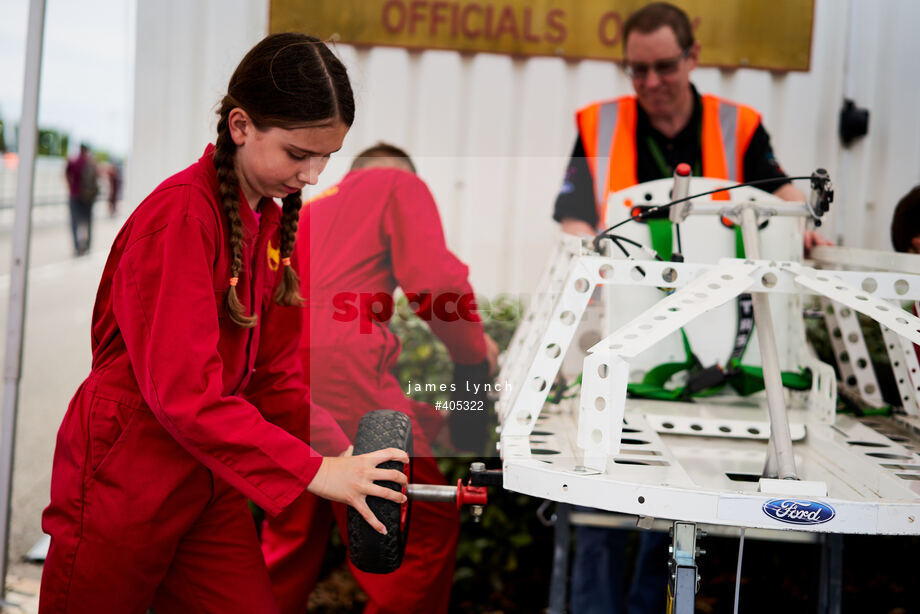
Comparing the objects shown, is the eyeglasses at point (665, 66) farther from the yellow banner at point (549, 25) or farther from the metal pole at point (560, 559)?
the metal pole at point (560, 559)

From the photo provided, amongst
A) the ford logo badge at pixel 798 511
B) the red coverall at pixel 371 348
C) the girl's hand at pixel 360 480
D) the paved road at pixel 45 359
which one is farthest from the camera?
the paved road at pixel 45 359

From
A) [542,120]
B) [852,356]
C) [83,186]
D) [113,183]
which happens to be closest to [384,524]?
[852,356]

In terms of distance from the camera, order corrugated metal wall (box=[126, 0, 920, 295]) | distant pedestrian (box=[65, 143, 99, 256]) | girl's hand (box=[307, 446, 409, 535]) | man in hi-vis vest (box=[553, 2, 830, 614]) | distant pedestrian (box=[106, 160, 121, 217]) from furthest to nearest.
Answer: distant pedestrian (box=[106, 160, 121, 217]) → distant pedestrian (box=[65, 143, 99, 256]) → corrugated metal wall (box=[126, 0, 920, 295]) → man in hi-vis vest (box=[553, 2, 830, 614]) → girl's hand (box=[307, 446, 409, 535])

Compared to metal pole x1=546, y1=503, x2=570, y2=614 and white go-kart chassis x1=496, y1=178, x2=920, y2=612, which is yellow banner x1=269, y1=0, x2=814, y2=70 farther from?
metal pole x1=546, y1=503, x2=570, y2=614

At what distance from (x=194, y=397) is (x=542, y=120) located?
2.26 metres

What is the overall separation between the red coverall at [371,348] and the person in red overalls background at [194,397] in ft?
1.96

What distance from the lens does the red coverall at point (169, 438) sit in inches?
62.4

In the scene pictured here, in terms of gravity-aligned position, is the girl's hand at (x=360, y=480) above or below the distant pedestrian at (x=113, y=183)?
below

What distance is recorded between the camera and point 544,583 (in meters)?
3.54

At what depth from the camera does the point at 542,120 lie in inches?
137

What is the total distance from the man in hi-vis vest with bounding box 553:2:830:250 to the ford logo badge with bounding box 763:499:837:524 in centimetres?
155

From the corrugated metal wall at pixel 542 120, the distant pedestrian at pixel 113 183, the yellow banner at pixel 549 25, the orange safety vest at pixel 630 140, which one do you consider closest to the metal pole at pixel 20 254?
the corrugated metal wall at pixel 542 120

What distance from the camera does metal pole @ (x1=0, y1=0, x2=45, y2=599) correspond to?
2.69m

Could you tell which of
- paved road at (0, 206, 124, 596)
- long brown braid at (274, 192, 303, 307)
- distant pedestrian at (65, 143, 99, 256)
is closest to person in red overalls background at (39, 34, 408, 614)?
long brown braid at (274, 192, 303, 307)
